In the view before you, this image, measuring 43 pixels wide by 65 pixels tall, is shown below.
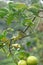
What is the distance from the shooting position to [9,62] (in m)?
0.83

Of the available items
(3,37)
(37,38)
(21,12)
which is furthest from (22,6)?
(37,38)

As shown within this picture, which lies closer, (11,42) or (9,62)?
(9,62)

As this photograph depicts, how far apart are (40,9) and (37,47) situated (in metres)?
3.32

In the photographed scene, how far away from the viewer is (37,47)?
4.42 m

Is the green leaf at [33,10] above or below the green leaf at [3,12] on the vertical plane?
above

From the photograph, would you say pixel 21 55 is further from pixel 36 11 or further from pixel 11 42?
pixel 36 11

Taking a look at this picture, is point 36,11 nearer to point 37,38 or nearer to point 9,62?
point 9,62

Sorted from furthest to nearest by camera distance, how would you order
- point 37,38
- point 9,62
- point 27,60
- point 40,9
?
1. point 37,38
2. point 40,9
3. point 27,60
4. point 9,62

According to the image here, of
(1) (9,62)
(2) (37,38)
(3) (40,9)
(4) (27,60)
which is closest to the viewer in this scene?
(1) (9,62)

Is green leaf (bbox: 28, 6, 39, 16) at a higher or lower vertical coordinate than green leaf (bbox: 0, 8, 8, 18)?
higher

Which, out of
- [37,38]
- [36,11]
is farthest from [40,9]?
[37,38]

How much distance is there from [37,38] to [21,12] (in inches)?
128

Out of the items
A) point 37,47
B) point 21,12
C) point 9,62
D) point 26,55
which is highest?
point 37,47

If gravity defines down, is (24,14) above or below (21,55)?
above
